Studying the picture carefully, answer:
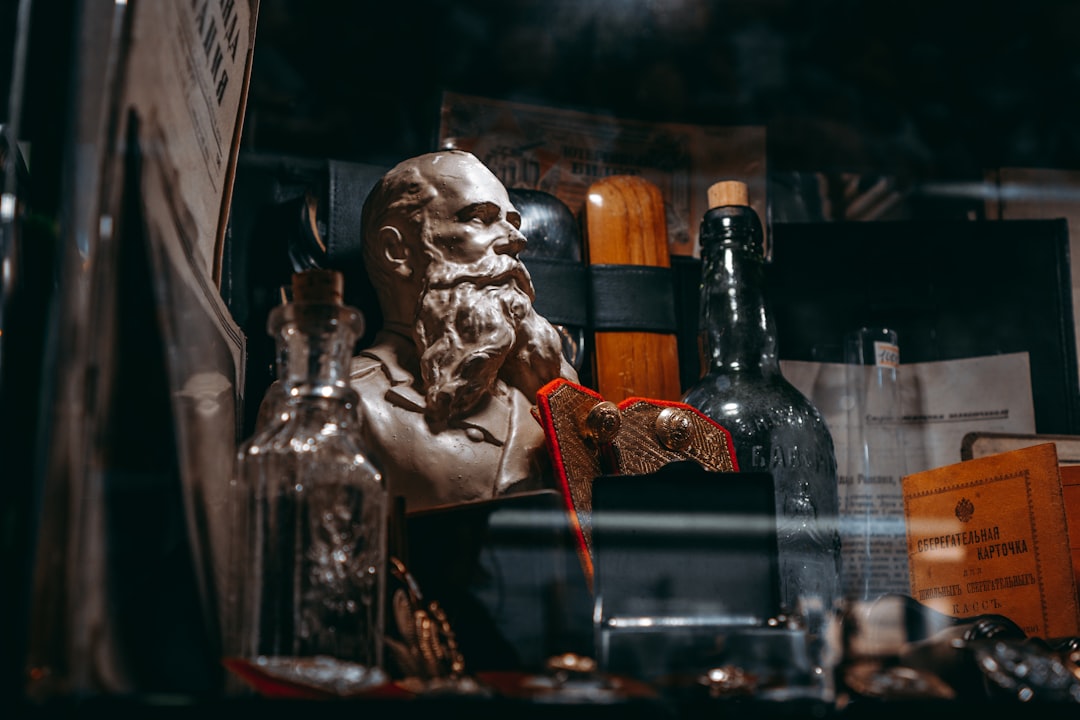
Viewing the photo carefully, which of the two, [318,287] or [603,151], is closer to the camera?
[318,287]

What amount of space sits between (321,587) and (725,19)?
0.95m

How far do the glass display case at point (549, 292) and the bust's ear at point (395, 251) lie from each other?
39mm

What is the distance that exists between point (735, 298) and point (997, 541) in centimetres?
39

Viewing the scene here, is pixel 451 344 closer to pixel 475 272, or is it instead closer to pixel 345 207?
pixel 475 272

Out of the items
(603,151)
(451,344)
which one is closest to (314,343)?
(451,344)

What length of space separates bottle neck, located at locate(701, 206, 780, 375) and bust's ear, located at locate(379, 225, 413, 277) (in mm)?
337

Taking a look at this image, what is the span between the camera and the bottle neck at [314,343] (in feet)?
2.31

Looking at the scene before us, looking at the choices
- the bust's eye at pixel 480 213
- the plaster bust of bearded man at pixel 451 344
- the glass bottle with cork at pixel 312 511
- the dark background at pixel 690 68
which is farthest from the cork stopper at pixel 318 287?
the dark background at pixel 690 68

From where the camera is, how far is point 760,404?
1.15 metres

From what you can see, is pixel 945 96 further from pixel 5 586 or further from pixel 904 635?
pixel 5 586

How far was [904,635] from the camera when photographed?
62 centimetres

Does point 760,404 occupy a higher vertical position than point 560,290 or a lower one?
lower

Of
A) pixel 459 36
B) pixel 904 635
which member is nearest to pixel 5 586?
pixel 904 635

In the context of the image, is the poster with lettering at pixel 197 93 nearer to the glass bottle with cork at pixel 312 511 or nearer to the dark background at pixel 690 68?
the glass bottle with cork at pixel 312 511
